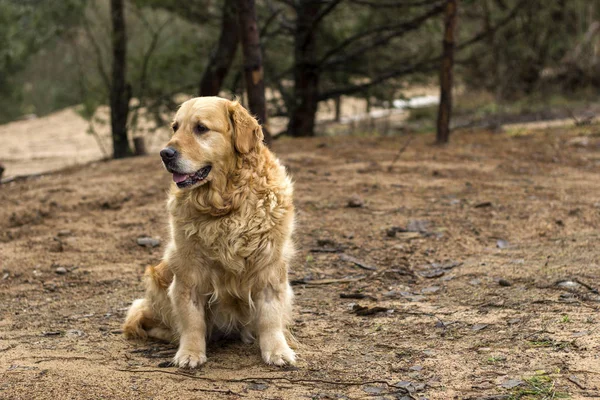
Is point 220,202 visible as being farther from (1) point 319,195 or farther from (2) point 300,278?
(1) point 319,195

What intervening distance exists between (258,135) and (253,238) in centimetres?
69

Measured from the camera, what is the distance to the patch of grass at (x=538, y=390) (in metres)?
3.60

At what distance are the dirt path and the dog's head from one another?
1240mm

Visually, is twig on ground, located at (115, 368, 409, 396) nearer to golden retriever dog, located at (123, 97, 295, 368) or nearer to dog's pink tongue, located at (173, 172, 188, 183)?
golden retriever dog, located at (123, 97, 295, 368)

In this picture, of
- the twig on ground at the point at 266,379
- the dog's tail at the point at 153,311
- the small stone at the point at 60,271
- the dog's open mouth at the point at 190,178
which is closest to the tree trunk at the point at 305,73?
the small stone at the point at 60,271

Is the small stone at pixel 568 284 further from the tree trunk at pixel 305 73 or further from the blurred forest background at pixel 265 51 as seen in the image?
the tree trunk at pixel 305 73

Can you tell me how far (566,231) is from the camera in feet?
23.9

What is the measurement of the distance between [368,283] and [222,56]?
320 inches

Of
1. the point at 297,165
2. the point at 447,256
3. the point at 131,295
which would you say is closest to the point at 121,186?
the point at 297,165

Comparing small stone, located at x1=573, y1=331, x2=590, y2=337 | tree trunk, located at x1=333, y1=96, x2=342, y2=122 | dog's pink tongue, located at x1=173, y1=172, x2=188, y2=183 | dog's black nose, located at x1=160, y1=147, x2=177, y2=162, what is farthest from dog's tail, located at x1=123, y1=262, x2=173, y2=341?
tree trunk, located at x1=333, y1=96, x2=342, y2=122

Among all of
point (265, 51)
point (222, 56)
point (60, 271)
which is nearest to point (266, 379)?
point (60, 271)

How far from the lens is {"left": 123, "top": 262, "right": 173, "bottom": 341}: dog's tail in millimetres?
5016

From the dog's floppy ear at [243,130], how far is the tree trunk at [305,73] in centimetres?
923

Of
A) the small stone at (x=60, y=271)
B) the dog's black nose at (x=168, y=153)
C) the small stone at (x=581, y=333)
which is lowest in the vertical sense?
the small stone at (x=60, y=271)
